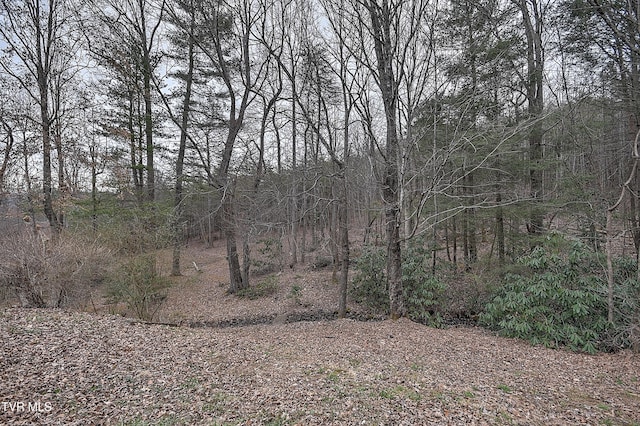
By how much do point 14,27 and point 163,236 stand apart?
26.9 ft

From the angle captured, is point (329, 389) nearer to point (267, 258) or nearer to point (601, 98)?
point (601, 98)

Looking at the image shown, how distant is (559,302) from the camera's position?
5816 mm

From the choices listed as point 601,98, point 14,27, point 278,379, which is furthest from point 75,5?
point 601,98

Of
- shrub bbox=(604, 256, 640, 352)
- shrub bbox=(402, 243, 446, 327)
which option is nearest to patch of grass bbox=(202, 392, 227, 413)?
shrub bbox=(402, 243, 446, 327)

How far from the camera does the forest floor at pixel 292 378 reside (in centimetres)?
296

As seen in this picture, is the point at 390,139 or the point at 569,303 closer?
the point at 569,303

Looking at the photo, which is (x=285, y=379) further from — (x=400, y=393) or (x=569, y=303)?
(x=569, y=303)

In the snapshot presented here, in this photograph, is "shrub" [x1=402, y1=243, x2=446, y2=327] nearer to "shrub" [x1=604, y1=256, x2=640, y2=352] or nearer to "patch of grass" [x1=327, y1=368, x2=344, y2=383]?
"shrub" [x1=604, y1=256, x2=640, y2=352]

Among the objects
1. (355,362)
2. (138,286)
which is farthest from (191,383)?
(138,286)

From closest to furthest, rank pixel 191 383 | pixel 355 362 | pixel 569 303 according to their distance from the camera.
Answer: pixel 191 383
pixel 355 362
pixel 569 303

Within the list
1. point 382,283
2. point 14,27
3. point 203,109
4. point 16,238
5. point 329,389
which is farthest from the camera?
point 203,109

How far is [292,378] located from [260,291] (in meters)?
7.23

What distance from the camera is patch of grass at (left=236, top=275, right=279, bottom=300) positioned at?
34.9 feet

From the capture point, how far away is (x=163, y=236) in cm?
789
